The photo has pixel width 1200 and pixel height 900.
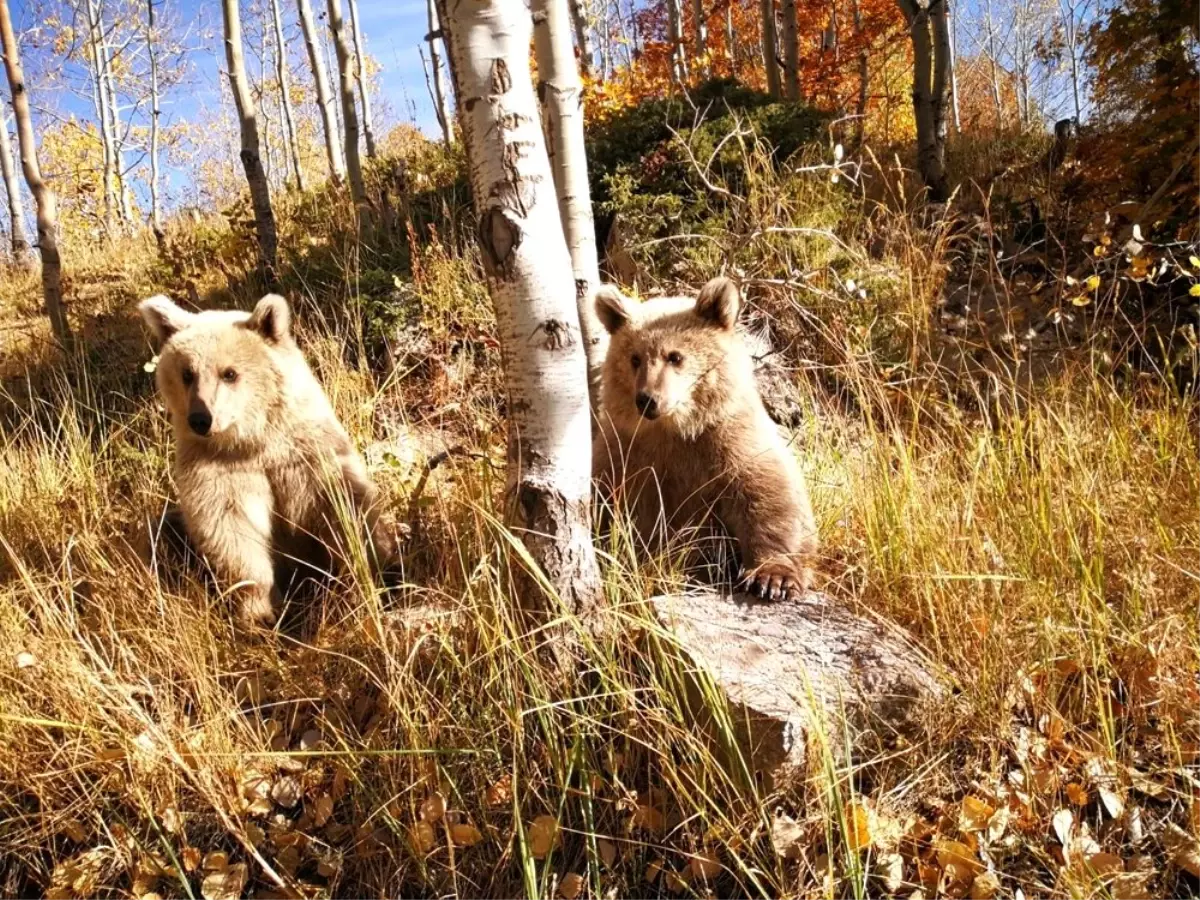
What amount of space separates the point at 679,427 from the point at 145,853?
6.90 feet

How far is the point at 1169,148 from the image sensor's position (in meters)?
5.79

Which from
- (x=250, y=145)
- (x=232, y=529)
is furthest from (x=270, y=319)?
(x=250, y=145)

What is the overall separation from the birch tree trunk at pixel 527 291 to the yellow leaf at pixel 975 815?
1116mm

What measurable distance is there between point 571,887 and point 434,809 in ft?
1.36

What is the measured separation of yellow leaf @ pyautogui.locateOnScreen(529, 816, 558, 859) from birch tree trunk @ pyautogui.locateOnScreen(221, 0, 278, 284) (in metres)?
5.83

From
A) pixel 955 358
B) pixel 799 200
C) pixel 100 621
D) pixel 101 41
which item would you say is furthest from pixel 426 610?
pixel 101 41

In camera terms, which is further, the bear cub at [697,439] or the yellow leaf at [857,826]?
the bear cub at [697,439]

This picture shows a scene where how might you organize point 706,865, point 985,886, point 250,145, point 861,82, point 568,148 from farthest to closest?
point 861,82
point 250,145
point 568,148
point 706,865
point 985,886

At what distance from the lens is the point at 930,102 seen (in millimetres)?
7410

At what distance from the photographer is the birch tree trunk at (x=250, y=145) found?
22.4ft

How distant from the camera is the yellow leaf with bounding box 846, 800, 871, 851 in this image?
1967 millimetres

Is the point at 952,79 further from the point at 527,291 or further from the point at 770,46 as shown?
the point at 527,291

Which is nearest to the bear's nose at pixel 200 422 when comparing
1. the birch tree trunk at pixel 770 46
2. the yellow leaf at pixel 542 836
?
the yellow leaf at pixel 542 836

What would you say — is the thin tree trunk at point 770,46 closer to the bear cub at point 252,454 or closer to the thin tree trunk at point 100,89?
the bear cub at point 252,454
